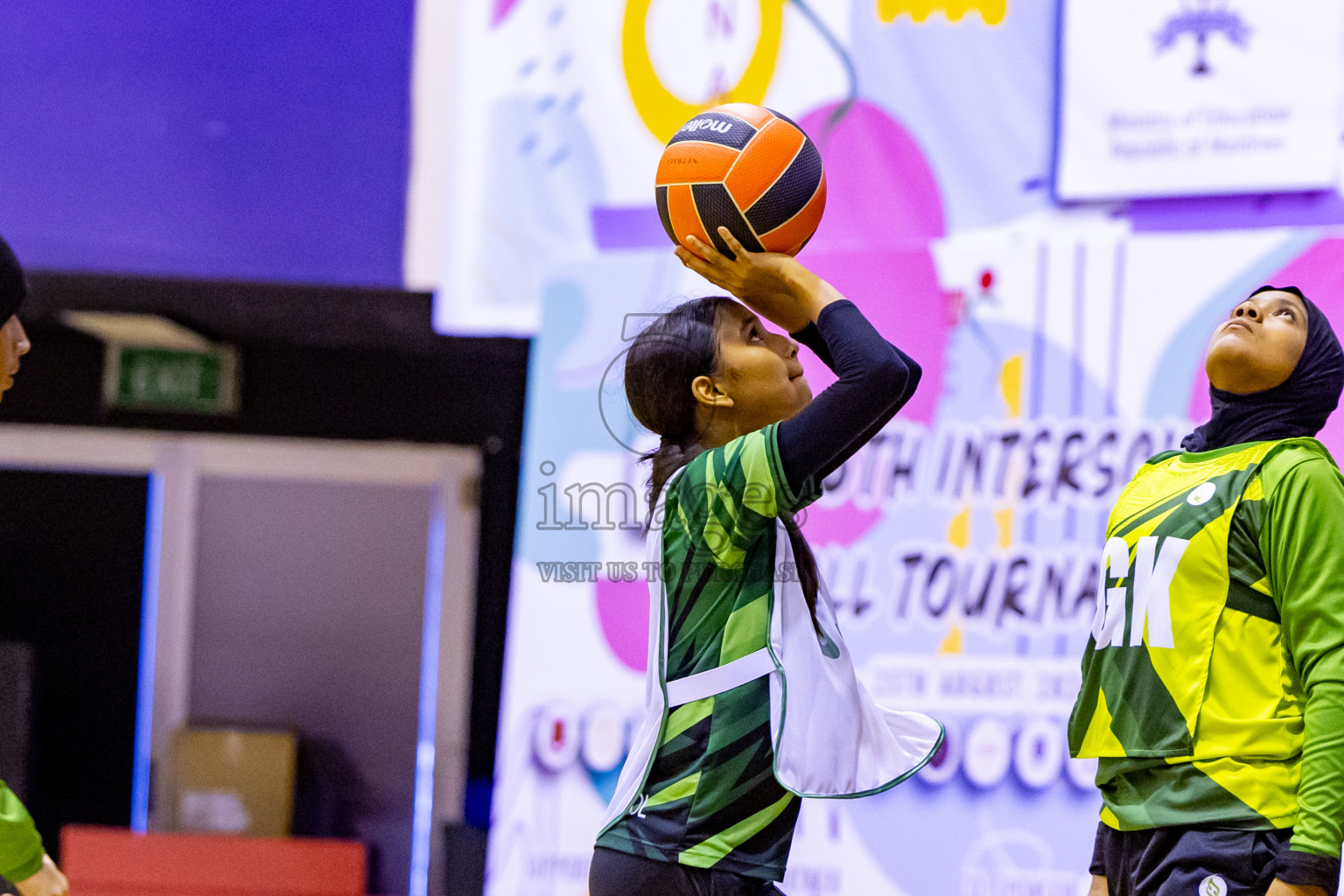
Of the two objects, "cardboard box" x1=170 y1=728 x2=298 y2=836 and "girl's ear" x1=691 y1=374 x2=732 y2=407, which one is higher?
"girl's ear" x1=691 y1=374 x2=732 y2=407

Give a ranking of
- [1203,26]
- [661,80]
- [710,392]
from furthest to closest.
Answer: [661,80], [1203,26], [710,392]

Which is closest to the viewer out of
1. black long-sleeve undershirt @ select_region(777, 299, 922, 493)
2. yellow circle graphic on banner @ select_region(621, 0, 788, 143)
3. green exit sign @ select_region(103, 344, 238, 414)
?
black long-sleeve undershirt @ select_region(777, 299, 922, 493)

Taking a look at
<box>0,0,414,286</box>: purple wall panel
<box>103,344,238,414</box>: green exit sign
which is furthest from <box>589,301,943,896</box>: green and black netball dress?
<box>103,344,238,414</box>: green exit sign

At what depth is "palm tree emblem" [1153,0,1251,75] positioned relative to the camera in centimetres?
403

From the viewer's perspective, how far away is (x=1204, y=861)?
209 centimetres

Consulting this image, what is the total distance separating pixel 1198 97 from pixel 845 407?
2.79 m

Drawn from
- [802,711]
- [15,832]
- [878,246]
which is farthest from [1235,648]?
[878,246]

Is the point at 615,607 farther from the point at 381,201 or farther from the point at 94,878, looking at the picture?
the point at 94,878

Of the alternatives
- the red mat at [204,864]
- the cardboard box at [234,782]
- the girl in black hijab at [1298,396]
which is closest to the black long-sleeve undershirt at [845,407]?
the girl in black hijab at [1298,396]

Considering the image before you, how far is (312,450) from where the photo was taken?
243 inches

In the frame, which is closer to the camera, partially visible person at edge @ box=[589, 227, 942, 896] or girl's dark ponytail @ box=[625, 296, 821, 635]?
partially visible person at edge @ box=[589, 227, 942, 896]

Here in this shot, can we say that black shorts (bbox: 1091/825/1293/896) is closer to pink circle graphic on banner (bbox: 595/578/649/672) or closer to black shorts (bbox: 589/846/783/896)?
black shorts (bbox: 589/846/783/896)

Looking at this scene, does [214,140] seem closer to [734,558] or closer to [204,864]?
[204,864]

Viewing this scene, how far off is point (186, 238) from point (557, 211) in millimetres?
1347
